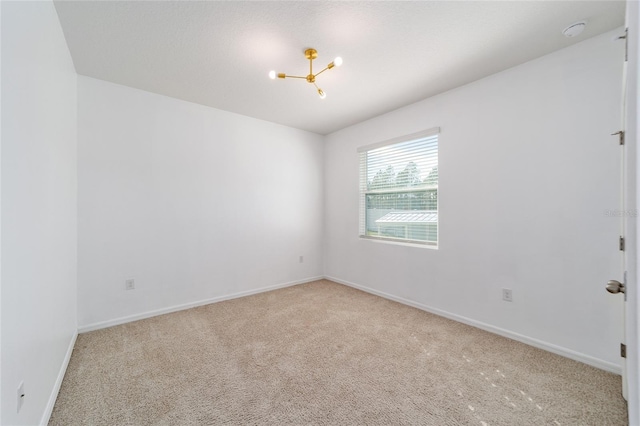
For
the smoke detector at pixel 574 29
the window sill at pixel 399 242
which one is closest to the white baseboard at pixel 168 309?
the window sill at pixel 399 242

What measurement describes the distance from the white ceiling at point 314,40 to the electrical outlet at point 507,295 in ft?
7.09

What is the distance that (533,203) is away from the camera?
7.87 ft

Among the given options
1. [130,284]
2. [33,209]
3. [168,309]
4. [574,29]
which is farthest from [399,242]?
[33,209]

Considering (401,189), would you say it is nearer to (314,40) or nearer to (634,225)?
(314,40)

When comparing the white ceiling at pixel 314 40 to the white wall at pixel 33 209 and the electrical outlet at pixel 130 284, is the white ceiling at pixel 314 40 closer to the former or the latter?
the white wall at pixel 33 209

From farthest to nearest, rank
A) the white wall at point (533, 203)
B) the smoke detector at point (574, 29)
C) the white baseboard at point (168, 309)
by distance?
the white baseboard at point (168, 309) → the white wall at point (533, 203) → the smoke detector at point (574, 29)

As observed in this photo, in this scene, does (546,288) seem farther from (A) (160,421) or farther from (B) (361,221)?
(A) (160,421)

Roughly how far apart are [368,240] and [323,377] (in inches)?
92.2

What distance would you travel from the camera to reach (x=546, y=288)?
2318mm

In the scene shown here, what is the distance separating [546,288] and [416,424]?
68.9 inches

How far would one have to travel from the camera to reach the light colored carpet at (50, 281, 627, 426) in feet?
5.18

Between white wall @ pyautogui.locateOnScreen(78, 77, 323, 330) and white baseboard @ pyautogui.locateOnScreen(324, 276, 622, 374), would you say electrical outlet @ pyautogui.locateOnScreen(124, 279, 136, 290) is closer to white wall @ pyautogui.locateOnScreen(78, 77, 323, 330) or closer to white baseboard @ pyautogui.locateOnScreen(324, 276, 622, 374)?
white wall @ pyautogui.locateOnScreen(78, 77, 323, 330)

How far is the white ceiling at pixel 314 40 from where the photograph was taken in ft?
5.96

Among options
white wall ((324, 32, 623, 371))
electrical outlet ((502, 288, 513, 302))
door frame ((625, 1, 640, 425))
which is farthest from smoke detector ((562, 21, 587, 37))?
electrical outlet ((502, 288, 513, 302))
